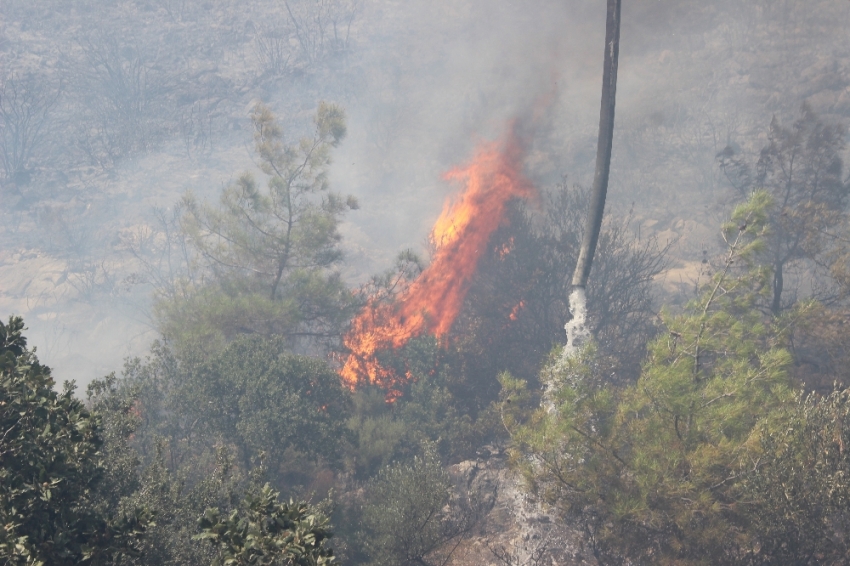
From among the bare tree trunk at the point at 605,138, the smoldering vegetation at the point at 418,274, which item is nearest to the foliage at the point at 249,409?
the smoldering vegetation at the point at 418,274

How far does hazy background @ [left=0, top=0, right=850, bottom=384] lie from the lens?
46719 mm

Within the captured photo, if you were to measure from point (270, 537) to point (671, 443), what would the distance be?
1094cm

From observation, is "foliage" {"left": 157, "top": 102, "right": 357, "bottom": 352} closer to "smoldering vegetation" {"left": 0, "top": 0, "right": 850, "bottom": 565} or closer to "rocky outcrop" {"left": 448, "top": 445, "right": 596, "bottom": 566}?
"smoldering vegetation" {"left": 0, "top": 0, "right": 850, "bottom": 565}

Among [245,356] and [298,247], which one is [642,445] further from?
[298,247]

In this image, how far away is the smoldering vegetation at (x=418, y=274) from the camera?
12.9 meters

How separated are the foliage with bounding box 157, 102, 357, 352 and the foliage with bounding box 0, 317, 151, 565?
58.6 ft

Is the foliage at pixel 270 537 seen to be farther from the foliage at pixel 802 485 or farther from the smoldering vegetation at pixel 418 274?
the foliage at pixel 802 485

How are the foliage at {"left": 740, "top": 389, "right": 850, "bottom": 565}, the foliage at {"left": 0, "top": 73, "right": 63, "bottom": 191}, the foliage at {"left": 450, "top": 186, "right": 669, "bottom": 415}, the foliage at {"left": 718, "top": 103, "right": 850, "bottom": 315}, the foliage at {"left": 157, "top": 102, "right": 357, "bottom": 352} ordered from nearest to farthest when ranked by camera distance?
the foliage at {"left": 740, "top": 389, "right": 850, "bottom": 565} → the foliage at {"left": 718, "top": 103, "right": 850, "bottom": 315} → the foliage at {"left": 450, "top": 186, "right": 669, "bottom": 415} → the foliage at {"left": 157, "top": 102, "right": 357, "bottom": 352} → the foliage at {"left": 0, "top": 73, "right": 63, "bottom": 191}

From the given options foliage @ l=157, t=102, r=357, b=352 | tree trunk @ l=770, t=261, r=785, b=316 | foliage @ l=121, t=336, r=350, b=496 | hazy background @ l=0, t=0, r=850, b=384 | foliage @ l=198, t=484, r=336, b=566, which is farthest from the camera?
hazy background @ l=0, t=0, r=850, b=384

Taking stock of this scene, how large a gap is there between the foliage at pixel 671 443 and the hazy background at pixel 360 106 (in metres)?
23.3

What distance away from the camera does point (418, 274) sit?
3148 cm

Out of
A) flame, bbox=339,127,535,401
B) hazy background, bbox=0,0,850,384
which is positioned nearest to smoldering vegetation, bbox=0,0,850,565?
hazy background, bbox=0,0,850,384

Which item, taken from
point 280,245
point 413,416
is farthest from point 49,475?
point 280,245

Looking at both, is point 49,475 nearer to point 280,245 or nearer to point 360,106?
point 280,245
